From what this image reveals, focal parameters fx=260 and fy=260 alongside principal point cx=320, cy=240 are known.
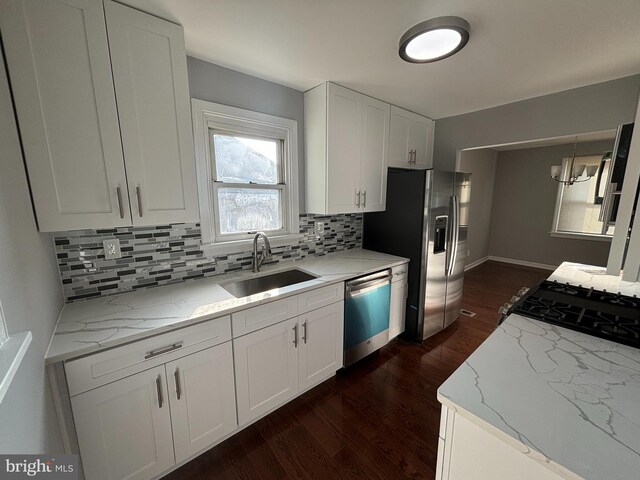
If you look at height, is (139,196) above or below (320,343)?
above

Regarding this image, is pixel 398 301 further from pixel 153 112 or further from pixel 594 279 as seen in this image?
pixel 153 112

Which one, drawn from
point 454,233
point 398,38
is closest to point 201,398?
point 398,38

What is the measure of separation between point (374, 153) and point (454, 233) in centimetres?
110

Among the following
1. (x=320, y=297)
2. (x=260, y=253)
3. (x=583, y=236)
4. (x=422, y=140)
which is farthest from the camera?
(x=583, y=236)

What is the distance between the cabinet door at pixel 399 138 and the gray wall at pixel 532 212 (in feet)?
12.2

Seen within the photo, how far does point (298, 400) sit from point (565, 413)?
62.6 inches

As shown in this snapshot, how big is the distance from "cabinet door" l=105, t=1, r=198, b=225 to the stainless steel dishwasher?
1326 millimetres

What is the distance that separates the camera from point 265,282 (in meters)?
2.06

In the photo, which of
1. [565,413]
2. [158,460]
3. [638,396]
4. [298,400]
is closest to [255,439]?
[298,400]

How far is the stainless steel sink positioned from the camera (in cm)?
188

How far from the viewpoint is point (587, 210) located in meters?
4.48

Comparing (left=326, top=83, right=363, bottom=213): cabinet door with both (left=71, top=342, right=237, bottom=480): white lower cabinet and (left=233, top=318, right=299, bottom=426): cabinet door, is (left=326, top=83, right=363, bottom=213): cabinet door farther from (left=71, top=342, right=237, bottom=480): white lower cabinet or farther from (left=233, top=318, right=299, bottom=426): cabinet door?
(left=71, top=342, right=237, bottom=480): white lower cabinet

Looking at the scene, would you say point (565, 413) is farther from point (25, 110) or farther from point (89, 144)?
point (25, 110)

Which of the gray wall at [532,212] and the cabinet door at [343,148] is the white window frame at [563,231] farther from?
the cabinet door at [343,148]
